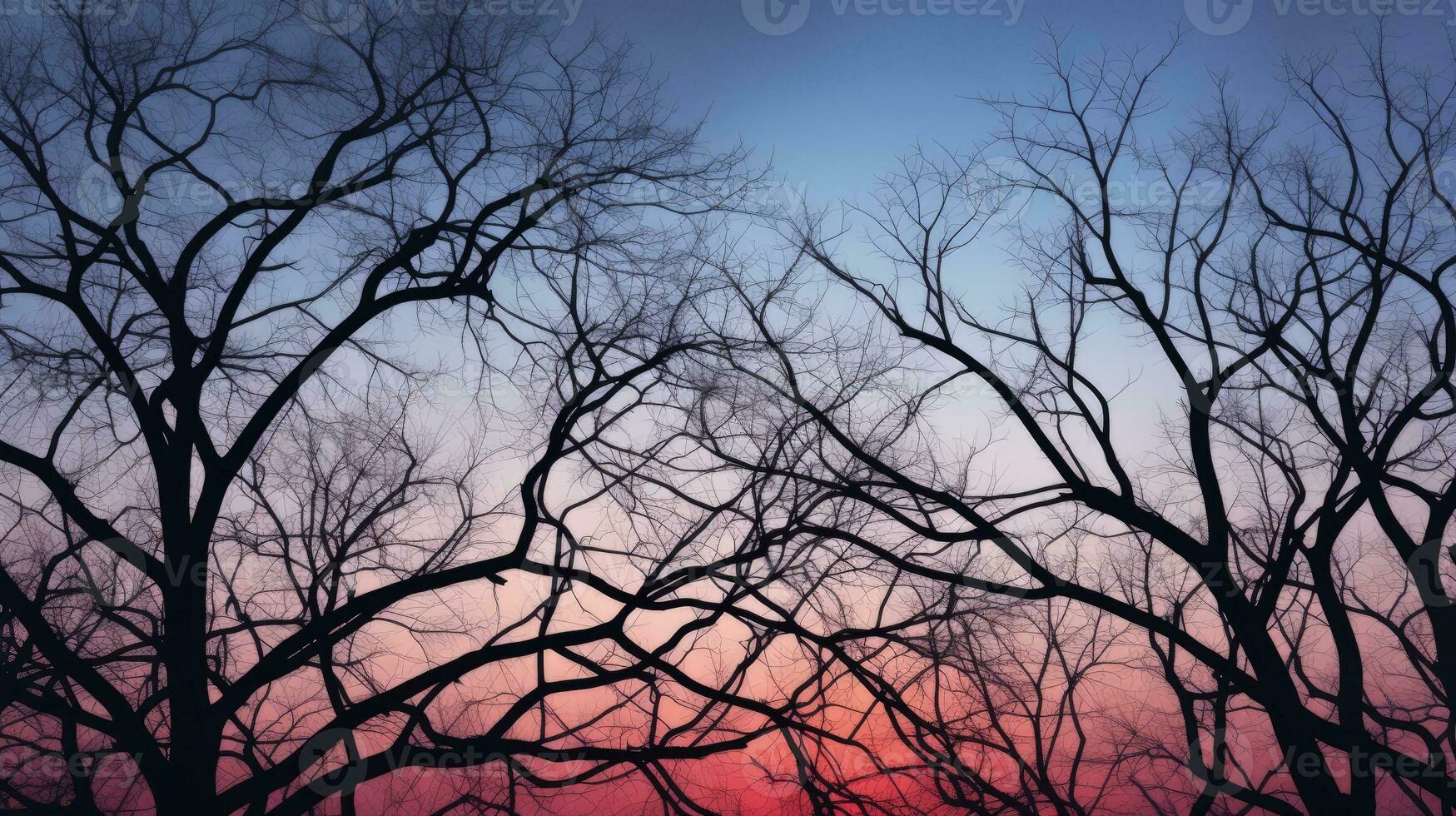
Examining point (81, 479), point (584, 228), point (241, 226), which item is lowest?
point (81, 479)

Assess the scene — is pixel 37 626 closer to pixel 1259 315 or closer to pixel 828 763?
pixel 828 763

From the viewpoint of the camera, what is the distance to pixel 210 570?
33.6ft

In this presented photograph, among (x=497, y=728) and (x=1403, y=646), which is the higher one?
(x=497, y=728)

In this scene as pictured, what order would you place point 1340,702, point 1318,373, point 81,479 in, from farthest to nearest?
point 1318,373, point 1340,702, point 81,479

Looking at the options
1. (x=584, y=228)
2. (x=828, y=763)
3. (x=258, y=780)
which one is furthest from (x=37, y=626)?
(x=828, y=763)

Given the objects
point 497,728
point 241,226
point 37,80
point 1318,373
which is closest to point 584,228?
point 241,226

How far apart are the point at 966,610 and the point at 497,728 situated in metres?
4.96

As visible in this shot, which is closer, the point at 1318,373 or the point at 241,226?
the point at 241,226

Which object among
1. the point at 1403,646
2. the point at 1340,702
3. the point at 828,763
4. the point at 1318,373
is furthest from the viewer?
the point at 1403,646

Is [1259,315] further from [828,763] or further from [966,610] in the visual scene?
[828,763]

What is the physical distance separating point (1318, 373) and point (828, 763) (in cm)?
865

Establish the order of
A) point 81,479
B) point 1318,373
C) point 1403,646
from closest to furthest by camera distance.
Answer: point 81,479
point 1318,373
point 1403,646

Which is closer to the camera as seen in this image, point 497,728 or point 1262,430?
point 497,728

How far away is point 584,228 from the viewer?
33.2ft
